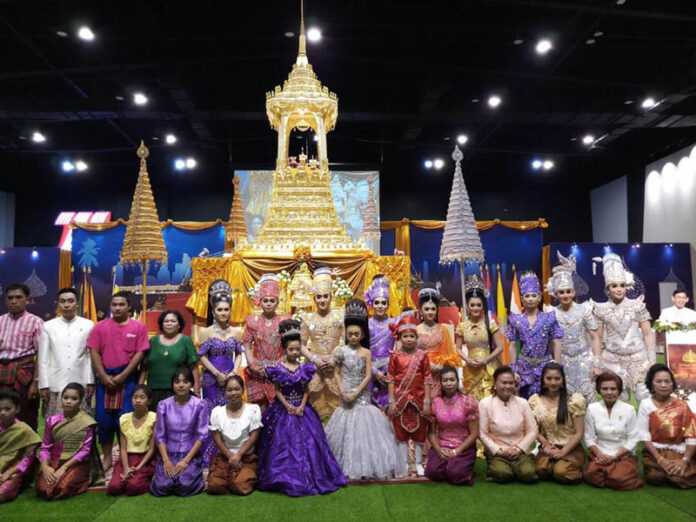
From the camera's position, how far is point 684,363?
6.18 meters

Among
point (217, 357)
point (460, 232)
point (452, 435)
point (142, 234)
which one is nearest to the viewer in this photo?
point (452, 435)

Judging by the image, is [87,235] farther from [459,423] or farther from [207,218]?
[459,423]

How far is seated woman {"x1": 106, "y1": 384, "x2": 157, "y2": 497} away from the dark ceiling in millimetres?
7143

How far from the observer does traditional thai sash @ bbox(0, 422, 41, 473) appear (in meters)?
3.98

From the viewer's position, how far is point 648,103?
11.2 meters

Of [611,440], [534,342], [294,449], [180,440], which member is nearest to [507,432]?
[611,440]

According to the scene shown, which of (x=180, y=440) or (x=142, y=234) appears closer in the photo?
(x=180, y=440)

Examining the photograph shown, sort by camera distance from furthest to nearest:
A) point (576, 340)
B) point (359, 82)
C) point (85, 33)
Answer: point (359, 82), point (85, 33), point (576, 340)

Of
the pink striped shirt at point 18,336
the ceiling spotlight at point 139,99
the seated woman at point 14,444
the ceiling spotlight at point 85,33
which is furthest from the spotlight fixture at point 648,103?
the seated woman at point 14,444

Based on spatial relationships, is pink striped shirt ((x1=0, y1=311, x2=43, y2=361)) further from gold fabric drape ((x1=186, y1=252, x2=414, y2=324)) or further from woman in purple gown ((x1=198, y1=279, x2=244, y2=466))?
gold fabric drape ((x1=186, y1=252, x2=414, y2=324))

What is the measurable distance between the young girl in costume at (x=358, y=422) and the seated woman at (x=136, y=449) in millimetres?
1366

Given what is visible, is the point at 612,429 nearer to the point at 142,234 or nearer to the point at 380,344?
the point at 380,344

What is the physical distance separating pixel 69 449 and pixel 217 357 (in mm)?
1306

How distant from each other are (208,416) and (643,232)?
1339 centimetres
